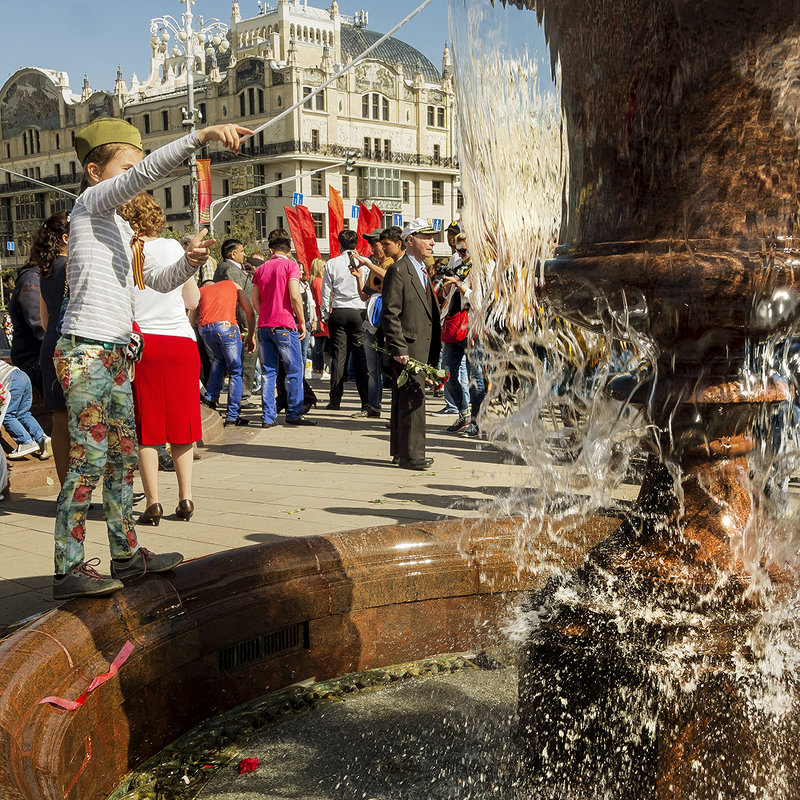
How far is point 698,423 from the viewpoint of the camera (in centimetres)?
225

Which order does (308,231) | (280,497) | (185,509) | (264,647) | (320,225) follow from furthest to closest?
(320,225) < (308,231) < (280,497) < (185,509) < (264,647)

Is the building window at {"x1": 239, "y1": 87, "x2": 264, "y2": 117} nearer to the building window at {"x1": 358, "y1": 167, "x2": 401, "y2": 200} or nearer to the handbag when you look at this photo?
the building window at {"x1": 358, "y1": 167, "x2": 401, "y2": 200}

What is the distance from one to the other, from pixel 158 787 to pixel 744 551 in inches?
66.9

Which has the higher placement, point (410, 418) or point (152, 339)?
point (152, 339)

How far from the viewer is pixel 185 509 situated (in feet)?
19.3

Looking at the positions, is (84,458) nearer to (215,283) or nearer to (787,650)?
(787,650)

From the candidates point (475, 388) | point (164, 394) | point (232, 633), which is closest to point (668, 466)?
point (232, 633)

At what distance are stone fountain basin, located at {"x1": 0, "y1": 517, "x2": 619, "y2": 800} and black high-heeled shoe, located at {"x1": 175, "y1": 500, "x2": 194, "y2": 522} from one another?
2713 millimetres

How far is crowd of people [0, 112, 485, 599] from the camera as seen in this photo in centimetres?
336

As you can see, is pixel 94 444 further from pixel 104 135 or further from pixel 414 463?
pixel 414 463

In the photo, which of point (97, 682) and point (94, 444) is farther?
point (94, 444)

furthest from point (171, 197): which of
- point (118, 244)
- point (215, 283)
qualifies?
point (118, 244)

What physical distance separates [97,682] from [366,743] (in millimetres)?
877

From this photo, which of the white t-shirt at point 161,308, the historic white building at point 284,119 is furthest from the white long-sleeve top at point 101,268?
the historic white building at point 284,119
